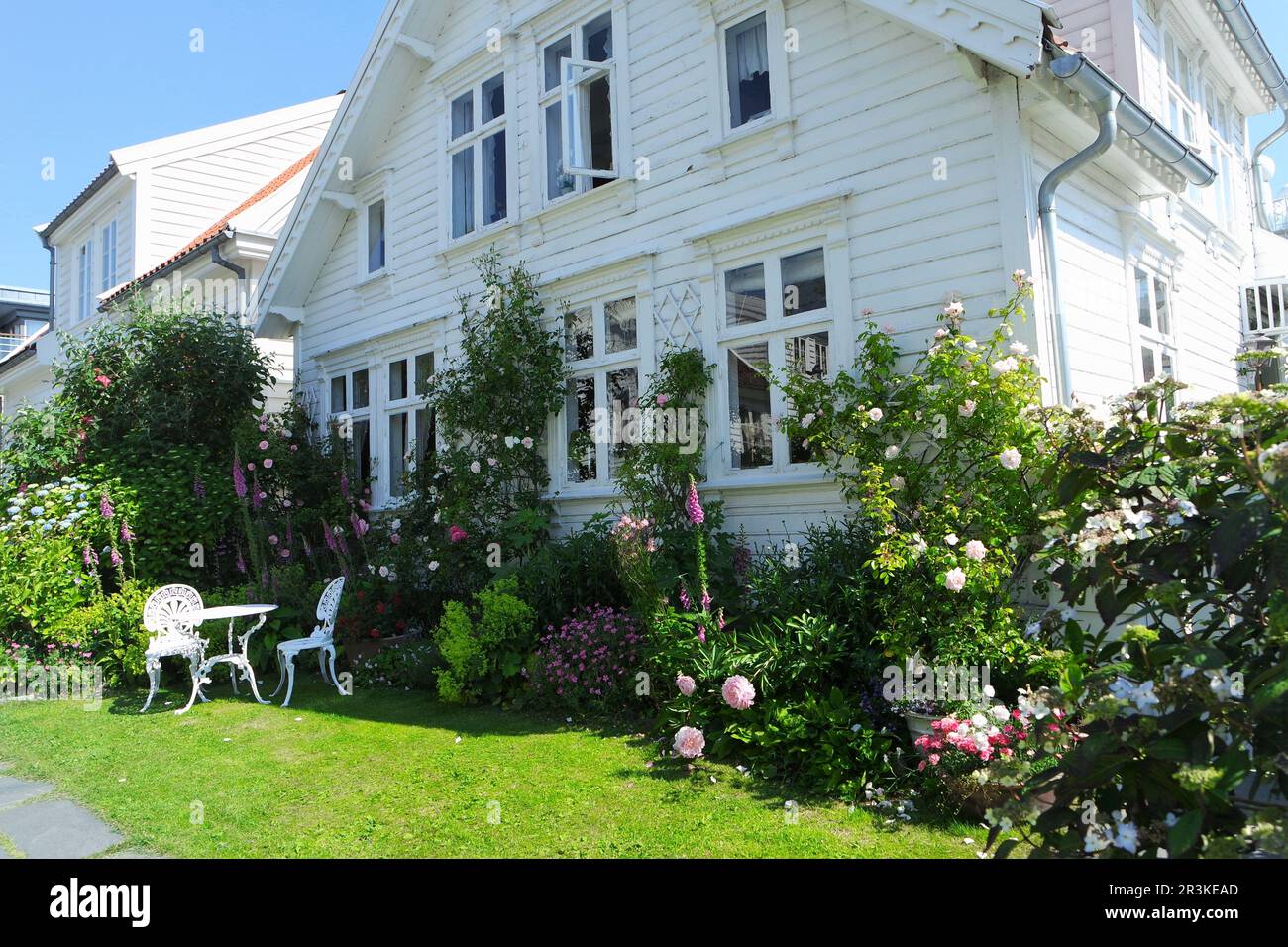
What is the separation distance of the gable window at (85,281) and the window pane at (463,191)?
44.7 feet

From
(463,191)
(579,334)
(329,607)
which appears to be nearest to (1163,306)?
(579,334)

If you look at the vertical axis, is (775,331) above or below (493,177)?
below

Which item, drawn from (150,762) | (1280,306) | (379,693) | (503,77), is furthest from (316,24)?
(1280,306)

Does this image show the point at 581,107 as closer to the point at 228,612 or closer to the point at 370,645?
the point at 370,645

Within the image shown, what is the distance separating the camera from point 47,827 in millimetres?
4453

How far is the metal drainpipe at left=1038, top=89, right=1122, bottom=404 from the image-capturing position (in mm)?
5902

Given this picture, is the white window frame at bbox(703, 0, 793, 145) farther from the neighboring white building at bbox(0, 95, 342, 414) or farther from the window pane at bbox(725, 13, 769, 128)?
the neighboring white building at bbox(0, 95, 342, 414)

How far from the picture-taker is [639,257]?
840 centimetres

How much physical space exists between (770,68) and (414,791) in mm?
6595

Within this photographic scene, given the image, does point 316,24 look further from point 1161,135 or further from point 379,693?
point 1161,135

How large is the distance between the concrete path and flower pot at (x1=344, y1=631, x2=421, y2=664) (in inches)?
131

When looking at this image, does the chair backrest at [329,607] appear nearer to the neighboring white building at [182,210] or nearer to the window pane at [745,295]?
the window pane at [745,295]
